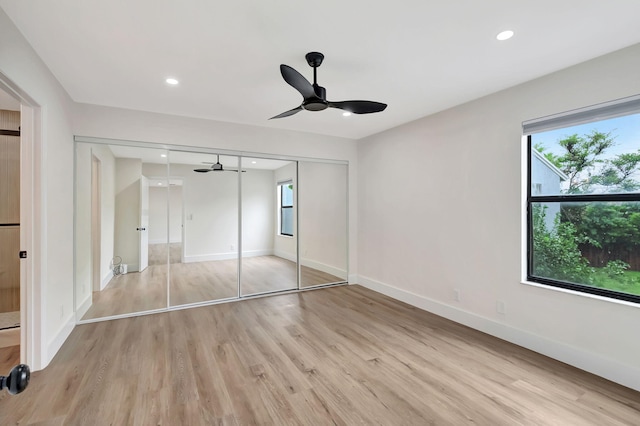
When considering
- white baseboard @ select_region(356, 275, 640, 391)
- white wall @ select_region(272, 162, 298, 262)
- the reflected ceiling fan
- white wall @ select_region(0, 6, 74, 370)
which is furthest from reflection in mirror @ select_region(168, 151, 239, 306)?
white baseboard @ select_region(356, 275, 640, 391)

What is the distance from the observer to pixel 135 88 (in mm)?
3156

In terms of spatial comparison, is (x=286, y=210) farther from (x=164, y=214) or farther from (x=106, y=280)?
(x=106, y=280)

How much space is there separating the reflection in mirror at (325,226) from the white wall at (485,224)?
564mm

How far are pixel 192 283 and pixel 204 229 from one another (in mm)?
833

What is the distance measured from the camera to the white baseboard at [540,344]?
7.72 feet

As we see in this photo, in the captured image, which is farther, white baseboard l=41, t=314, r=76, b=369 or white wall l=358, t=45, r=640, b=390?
white baseboard l=41, t=314, r=76, b=369

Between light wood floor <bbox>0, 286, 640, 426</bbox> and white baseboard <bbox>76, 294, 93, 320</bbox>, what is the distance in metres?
0.20

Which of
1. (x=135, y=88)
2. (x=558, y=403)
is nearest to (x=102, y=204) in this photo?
(x=135, y=88)

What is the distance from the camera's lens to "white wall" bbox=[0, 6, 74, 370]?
7.01ft

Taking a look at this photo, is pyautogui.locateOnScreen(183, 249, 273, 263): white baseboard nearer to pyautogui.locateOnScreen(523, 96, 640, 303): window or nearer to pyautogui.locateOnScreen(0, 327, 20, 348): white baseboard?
pyautogui.locateOnScreen(0, 327, 20, 348): white baseboard

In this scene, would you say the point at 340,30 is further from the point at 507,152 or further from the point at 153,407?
the point at 153,407

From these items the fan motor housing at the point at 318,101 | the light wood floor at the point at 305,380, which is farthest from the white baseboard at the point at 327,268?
the fan motor housing at the point at 318,101

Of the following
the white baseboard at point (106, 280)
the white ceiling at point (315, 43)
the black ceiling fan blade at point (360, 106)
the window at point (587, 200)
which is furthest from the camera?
the white baseboard at point (106, 280)

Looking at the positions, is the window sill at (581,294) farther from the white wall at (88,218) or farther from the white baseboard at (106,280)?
the white baseboard at (106,280)
